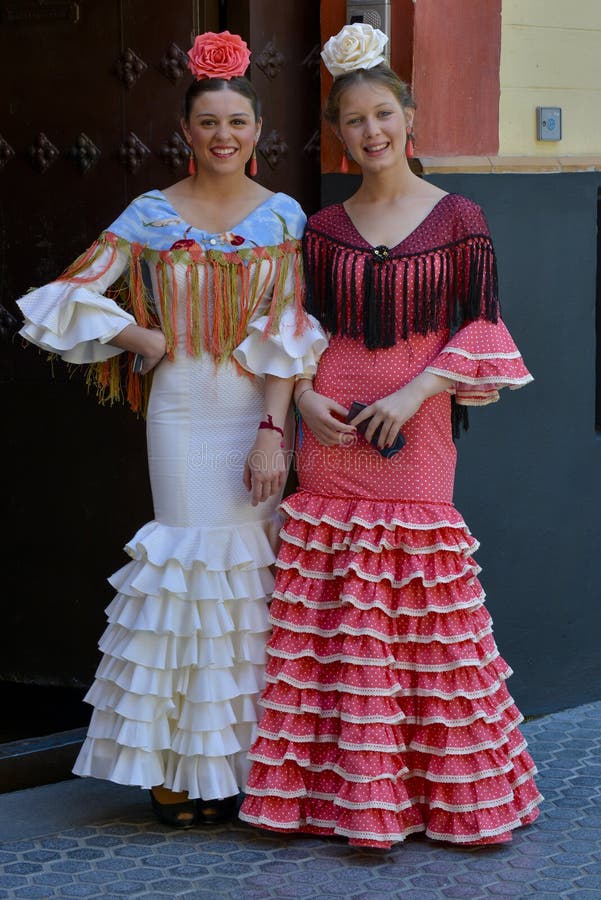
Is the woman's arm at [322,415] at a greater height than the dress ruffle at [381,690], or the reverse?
the woman's arm at [322,415]

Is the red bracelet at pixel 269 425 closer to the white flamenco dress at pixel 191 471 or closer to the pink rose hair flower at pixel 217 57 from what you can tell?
the white flamenco dress at pixel 191 471

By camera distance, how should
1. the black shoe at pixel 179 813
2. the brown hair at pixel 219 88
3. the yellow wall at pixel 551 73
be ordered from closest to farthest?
the brown hair at pixel 219 88
the black shoe at pixel 179 813
the yellow wall at pixel 551 73

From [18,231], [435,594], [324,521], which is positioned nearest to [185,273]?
[324,521]

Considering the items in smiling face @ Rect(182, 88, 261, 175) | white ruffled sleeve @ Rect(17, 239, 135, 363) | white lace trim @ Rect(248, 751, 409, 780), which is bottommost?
white lace trim @ Rect(248, 751, 409, 780)

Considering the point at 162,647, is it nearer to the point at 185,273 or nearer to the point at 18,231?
the point at 185,273

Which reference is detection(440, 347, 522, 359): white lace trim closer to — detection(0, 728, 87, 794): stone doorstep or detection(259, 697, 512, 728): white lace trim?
detection(259, 697, 512, 728): white lace trim

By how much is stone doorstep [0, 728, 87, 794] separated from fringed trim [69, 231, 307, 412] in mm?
1455

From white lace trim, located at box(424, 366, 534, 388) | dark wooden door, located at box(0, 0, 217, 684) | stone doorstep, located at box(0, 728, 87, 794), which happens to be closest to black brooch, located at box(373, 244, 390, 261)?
white lace trim, located at box(424, 366, 534, 388)

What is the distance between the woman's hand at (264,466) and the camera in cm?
418

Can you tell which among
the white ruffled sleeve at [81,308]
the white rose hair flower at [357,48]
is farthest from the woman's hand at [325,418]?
the white rose hair flower at [357,48]

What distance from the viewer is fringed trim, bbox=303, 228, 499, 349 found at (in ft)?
13.5

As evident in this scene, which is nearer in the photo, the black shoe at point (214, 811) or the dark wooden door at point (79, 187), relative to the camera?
the black shoe at point (214, 811)

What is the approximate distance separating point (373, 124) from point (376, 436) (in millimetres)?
833

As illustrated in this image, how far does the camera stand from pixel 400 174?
4180 mm
